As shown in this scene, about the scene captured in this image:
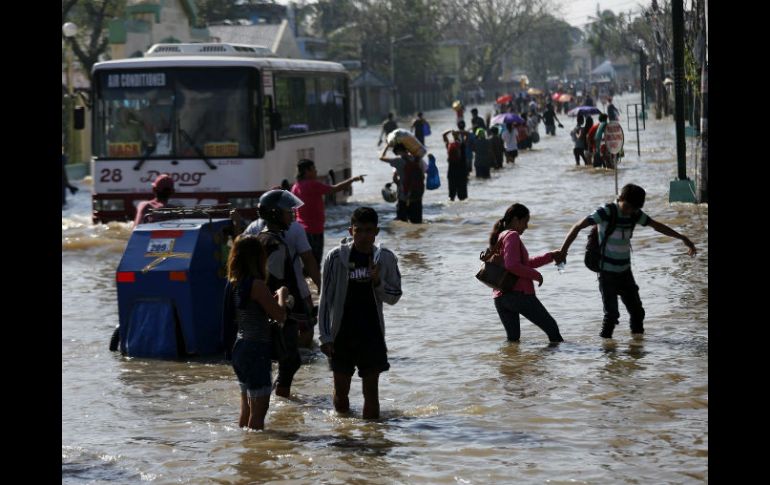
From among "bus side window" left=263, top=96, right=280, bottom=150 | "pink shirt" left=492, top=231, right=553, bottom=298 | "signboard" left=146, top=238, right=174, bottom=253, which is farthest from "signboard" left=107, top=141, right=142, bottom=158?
"pink shirt" left=492, top=231, right=553, bottom=298

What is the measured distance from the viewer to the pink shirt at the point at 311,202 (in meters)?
14.5

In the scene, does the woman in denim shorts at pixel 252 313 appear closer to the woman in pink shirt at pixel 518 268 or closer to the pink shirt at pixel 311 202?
the woman in pink shirt at pixel 518 268

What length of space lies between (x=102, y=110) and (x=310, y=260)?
12.5m

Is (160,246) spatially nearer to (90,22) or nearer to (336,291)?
(336,291)

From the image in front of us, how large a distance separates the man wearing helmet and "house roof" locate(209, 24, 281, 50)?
68.9m

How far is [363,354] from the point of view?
8867 mm

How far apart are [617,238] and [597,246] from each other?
295 mm

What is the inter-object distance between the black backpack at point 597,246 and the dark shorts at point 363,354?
3423 millimetres

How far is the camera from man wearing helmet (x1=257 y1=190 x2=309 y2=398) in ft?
32.2

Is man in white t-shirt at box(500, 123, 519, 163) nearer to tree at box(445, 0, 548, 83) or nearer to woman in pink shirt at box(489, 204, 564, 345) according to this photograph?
woman in pink shirt at box(489, 204, 564, 345)

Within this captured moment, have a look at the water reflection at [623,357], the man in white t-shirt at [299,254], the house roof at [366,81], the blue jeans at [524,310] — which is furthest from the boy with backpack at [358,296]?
the house roof at [366,81]

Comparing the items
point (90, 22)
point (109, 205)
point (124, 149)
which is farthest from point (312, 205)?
point (90, 22)
